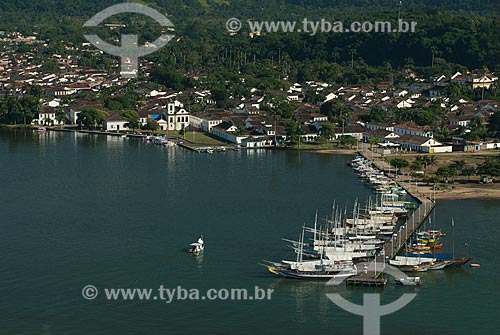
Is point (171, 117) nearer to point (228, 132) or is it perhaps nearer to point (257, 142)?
point (228, 132)

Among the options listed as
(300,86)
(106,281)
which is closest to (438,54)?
(300,86)

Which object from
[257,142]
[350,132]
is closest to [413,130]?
[350,132]

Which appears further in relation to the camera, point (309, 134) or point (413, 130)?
point (309, 134)

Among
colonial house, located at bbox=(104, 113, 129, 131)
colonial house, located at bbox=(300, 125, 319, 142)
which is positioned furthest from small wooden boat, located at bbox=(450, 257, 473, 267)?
colonial house, located at bbox=(104, 113, 129, 131)

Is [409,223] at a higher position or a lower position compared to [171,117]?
lower

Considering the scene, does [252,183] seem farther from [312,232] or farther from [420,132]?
[420,132]

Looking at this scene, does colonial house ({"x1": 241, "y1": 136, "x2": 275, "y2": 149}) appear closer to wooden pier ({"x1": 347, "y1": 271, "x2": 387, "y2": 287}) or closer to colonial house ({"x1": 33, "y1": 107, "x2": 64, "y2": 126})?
colonial house ({"x1": 33, "y1": 107, "x2": 64, "y2": 126})

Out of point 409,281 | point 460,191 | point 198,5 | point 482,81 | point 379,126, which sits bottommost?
point 409,281

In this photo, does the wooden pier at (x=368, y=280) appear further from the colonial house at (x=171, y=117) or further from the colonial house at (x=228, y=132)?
the colonial house at (x=171, y=117)

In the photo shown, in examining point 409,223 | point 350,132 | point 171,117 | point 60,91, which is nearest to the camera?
point 409,223
